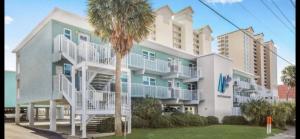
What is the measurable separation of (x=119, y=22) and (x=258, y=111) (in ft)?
51.9

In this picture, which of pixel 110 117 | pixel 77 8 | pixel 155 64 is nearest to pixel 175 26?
pixel 155 64

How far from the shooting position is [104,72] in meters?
19.2

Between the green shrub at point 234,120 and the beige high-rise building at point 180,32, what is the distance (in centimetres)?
1107

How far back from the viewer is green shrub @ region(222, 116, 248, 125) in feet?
96.0

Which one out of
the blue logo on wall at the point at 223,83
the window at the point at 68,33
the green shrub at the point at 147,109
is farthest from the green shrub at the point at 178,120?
the window at the point at 68,33

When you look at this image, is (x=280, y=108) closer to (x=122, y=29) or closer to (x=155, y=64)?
(x=155, y=64)

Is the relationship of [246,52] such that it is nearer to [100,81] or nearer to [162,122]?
[162,122]

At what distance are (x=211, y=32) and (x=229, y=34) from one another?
11.5 metres

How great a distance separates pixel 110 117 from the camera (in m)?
18.8

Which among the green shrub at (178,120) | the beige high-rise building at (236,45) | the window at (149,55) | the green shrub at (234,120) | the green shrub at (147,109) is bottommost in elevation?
the green shrub at (234,120)

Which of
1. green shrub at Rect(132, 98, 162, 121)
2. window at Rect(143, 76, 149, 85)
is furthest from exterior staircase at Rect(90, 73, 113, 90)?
window at Rect(143, 76, 149, 85)

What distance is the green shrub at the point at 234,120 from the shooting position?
2927 centimetres

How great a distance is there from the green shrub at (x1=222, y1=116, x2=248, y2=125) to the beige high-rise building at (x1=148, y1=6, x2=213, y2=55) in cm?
1107

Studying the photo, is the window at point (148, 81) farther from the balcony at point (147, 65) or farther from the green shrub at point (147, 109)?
the green shrub at point (147, 109)
